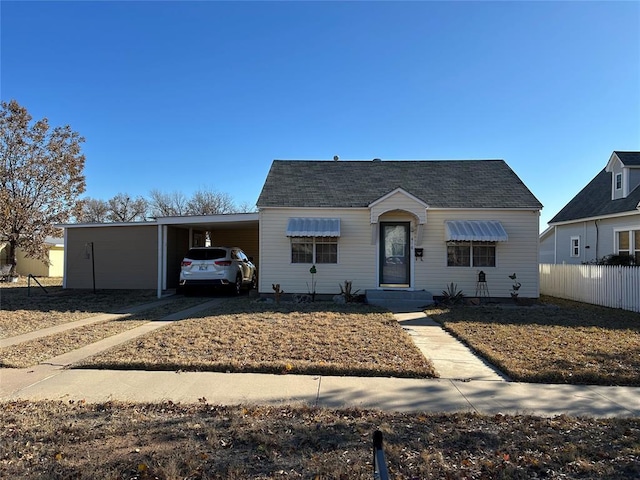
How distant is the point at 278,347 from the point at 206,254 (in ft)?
25.3

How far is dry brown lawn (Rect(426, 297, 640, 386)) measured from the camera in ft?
18.4

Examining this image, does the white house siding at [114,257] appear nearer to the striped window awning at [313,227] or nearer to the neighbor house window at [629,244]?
the striped window awning at [313,227]

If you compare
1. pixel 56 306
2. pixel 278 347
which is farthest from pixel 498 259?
pixel 56 306

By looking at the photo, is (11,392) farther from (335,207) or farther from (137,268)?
(137,268)

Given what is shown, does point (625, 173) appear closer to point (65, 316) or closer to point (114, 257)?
point (65, 316)

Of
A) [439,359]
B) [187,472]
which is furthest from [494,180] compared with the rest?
[187,472]

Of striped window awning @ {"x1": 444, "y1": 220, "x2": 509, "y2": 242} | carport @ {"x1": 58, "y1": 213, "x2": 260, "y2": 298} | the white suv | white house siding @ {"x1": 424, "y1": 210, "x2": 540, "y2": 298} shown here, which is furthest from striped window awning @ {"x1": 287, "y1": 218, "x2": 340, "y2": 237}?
striped window awning @ {"x1": 444, "y1": 220, "x2": 509, "y2": 242}

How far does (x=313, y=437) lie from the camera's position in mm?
3689

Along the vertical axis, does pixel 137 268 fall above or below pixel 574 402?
above

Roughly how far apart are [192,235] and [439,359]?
13.9m

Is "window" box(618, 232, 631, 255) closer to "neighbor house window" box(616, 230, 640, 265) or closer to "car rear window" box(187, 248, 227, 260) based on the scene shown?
"neighbor house window" box(616, 230, 640, 265)

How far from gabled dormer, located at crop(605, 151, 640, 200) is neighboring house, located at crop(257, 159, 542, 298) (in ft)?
18.7

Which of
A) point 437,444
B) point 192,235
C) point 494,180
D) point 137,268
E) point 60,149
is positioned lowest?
point 437,444

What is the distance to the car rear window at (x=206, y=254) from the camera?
1374cm
